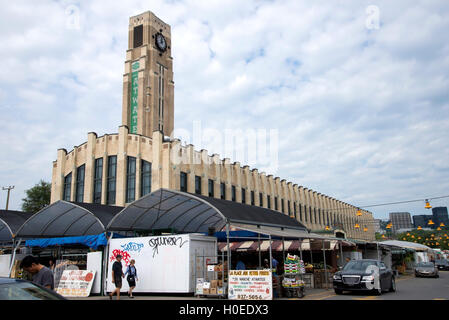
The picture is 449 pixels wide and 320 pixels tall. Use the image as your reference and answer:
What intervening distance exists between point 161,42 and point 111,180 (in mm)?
35951

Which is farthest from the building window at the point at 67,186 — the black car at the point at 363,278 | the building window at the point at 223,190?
the black car at the point at 363,278

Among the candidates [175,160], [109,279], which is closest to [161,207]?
[109,279]

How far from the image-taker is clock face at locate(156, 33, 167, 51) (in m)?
64.1

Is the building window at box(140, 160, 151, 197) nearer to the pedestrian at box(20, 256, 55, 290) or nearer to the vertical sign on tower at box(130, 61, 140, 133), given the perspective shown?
the vertical sign on tower at box(130, 61, 140, 133)

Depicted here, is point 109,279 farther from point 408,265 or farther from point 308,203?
point 308,203

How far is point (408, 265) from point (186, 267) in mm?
38359

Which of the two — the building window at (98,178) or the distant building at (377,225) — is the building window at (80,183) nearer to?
the building window at (98,178)

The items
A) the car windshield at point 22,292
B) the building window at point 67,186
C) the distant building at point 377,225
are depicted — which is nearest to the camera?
the car windshield at point 22,292

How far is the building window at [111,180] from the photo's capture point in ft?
121

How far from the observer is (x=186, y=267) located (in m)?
16.9

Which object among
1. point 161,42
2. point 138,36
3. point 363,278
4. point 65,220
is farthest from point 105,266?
point 161,42

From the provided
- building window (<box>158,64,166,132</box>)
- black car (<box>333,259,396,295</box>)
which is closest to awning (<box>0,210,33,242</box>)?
black car (<box>333,259,396,295</box>)

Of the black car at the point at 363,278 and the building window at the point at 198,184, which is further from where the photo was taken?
the building window at the point at 198,184

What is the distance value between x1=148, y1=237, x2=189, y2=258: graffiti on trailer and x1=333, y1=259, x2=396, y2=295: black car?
729 cm
